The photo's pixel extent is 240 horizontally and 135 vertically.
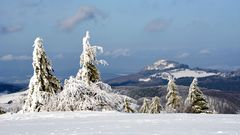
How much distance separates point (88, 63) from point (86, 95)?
455 centimetres

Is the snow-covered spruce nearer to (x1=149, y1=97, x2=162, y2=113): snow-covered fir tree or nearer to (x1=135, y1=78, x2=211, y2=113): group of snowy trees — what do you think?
(x1=135, y1=78, x2=211, y2=113): group of snowy trees

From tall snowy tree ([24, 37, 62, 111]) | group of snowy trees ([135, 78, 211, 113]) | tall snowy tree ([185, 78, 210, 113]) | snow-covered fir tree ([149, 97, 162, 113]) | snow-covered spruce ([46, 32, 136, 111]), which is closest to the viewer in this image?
snow-covered spruce ([46, 32, 136, 111])

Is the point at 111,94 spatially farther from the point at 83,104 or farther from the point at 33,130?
the point at 33,130

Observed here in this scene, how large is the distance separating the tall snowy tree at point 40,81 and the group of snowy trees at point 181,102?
61.1 feet

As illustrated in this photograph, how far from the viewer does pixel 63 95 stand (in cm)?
3064

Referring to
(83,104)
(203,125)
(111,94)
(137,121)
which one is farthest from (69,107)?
(203,125)

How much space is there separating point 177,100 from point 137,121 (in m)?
38.0

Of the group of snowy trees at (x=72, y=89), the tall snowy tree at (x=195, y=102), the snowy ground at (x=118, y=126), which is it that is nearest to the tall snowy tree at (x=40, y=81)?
the group of snowy trees at (x=72, y=89)

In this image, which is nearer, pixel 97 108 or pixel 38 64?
pixel 97 108

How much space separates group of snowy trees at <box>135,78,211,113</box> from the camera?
4816cm

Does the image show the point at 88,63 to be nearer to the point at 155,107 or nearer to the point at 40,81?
the point at 40,81

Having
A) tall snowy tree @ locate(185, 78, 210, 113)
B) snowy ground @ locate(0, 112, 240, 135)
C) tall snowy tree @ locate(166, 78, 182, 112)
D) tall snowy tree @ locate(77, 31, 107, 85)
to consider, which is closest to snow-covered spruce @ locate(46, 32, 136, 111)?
tall snowy tree @ locate(77, 31, 107, 85)

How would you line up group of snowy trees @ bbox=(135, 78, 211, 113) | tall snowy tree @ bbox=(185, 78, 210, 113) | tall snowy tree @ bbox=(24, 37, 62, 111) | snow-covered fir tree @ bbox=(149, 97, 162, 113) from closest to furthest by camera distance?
tall snowy tree @ bbox=(24, 37, 62, 111) < tall snowy tree @ bbox=(185, 78, 210, 113) < group of snowy trees @ bbox=(135, 78, 211, 113) < snow-covered fir tree @ bbox=(149, 97, 162, 113)

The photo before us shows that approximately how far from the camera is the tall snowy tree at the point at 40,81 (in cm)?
3259
